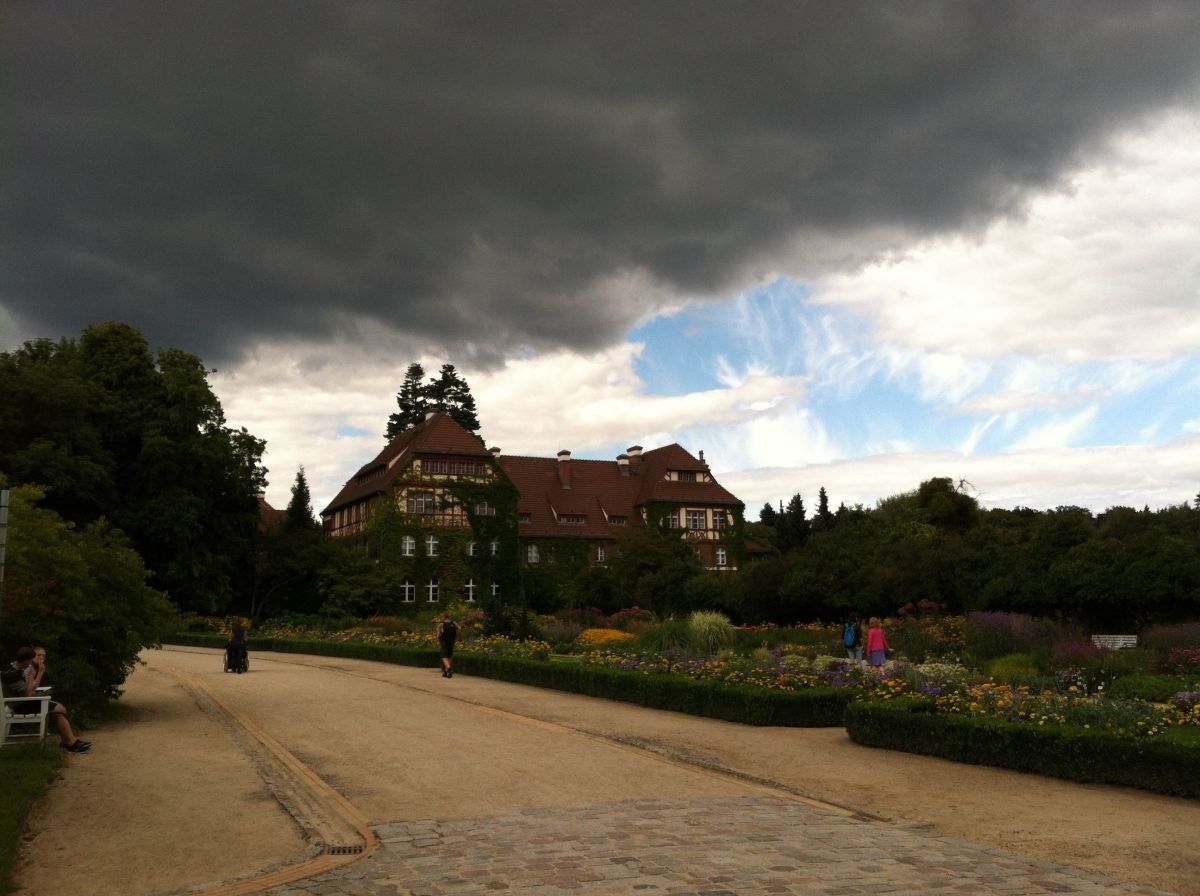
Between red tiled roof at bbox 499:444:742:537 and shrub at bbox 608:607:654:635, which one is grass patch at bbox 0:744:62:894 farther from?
red tiled roof at bbox 499:444:742:537

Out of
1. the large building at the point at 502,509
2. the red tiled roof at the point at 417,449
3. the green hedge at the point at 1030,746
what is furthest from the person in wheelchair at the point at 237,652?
the red tiled roof at the point at 417,449

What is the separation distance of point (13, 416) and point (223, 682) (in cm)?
2344

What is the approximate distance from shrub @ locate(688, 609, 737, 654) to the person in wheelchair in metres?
10.6

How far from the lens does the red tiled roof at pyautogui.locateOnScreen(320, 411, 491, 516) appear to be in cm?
5594

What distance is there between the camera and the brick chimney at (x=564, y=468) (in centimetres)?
6581

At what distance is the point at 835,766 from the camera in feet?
37.9

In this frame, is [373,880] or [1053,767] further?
[1053,767]

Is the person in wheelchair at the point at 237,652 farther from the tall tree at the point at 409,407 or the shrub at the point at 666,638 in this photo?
the tall tree at the point at 409,407

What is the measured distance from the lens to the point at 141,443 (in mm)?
45750

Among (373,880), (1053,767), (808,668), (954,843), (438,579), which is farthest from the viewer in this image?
(438,579)

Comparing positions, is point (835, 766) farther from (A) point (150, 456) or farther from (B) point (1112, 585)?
(A) point (150, 456)

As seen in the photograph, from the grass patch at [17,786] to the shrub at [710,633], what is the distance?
48.2ft

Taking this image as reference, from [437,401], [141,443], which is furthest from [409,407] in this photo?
[141,443]

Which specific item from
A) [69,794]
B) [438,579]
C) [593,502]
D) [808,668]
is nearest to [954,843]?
[69,794]
